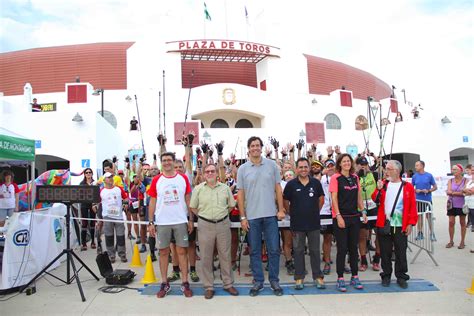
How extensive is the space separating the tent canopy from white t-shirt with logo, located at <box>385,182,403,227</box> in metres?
6.05

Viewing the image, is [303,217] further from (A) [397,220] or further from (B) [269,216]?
(A) [397,220]

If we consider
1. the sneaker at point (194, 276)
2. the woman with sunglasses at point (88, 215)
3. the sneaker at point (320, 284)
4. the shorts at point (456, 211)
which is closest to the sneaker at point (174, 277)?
the sneaker at point (194, 276)

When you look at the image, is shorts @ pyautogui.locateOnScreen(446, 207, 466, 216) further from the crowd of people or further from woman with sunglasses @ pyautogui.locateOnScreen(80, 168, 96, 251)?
woman with sunglasses @ pyautogui.locateOnScreen(80, 168, 96, 251)

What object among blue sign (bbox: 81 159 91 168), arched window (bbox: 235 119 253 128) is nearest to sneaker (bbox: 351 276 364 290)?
blue sign (bbox: 81 159 91 168)

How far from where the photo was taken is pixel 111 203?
22.9 ft

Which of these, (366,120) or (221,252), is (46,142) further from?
(366,120)

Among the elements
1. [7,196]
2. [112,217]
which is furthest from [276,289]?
[7,196]

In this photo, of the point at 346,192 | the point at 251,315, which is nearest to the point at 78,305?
the point at 251,315

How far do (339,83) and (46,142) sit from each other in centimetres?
2741

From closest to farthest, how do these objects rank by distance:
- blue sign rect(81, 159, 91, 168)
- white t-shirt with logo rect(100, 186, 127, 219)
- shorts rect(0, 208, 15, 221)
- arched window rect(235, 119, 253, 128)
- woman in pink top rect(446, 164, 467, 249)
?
white t-shirt with logo rect(100, 186, 127, 219) < woman in pink top rect(446, 164, 467, 249) < shorts rect(0, 208, 15, 221) < blue sign rect(81, 159, 91, 168) < arched window rect(235, 119, 253, 128)

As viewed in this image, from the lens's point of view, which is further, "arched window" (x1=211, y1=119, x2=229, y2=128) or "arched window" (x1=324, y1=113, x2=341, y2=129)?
"arched window" (x1=211, y1=119, x2=229, y2=128)

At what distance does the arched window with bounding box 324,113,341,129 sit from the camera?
1187 inches

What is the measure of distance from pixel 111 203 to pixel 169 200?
8.20ft

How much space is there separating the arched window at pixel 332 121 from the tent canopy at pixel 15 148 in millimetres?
25896
